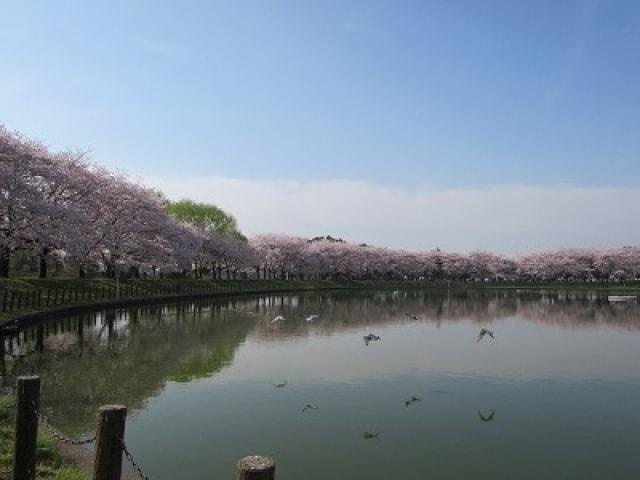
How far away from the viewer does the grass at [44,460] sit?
759cm

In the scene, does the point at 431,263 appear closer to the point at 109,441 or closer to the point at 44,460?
the point at 44,460

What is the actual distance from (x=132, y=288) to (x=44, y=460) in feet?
126

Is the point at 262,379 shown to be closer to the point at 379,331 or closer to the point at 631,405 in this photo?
the point at 631,405

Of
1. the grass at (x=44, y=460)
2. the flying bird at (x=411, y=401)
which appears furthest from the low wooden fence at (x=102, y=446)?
the flying bird at (x=411, y=401)

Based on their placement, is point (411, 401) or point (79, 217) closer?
point (411, 401)

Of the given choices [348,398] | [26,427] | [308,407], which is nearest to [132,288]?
[348,398]

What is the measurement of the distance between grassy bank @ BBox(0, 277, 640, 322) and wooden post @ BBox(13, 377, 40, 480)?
18578 millimetres

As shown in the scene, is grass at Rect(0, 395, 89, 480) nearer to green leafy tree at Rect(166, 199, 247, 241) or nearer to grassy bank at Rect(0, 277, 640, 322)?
grassy bank at Rect(0, 277, 640, 322)

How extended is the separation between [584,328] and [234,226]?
64874 millimetres

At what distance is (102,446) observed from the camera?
222 inches

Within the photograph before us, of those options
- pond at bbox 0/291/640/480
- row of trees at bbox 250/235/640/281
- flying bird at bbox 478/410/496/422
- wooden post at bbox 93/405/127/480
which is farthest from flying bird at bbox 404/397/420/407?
row of trees at bbox 250/235/640/281

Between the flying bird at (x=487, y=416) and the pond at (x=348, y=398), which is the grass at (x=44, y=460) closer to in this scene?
the pond at (x=348, y=398)

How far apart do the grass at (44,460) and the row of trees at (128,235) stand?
2649 centimetres

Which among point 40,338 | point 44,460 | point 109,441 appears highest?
point 109,441
